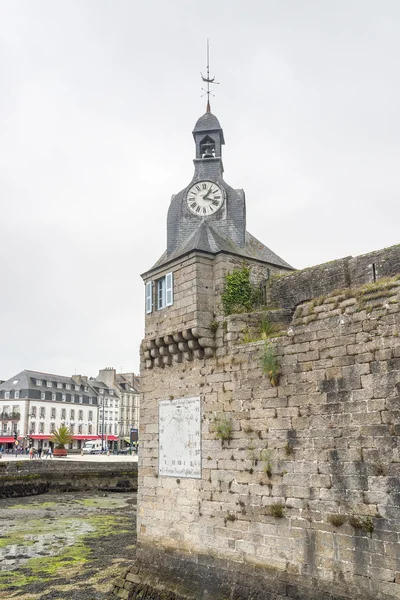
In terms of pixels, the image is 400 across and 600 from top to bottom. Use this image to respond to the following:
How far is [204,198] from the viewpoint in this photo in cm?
1344

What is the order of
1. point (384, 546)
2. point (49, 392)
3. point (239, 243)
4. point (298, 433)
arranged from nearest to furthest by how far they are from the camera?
point (384, 546), point (298, 433), point (239, 243), point (49, 392)

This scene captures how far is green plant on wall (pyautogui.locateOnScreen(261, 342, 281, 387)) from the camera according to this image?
9531 mm

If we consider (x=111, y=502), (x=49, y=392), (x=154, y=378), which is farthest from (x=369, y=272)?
(x=49, y=392)

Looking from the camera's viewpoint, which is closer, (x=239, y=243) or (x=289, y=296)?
(x=289, y=296)

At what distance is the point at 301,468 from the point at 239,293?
4183 mm

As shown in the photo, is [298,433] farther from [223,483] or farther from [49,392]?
[49,392]

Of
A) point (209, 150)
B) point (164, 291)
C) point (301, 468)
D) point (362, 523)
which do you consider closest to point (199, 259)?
point (164, 291)

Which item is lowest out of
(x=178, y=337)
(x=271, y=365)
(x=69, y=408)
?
(x=69, y=408)

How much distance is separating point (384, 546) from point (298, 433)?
7.14 feet

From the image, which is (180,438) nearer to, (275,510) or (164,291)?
(275,510)

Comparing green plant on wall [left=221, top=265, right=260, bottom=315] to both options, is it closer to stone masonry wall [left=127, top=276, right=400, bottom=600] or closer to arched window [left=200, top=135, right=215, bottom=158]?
stone masonry wall [left=127, top=276, right=400, bottom=600]

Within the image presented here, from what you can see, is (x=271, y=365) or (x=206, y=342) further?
(x=206, y=342)

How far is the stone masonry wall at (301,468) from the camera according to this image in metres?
7.81

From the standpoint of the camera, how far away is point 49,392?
65.4m
